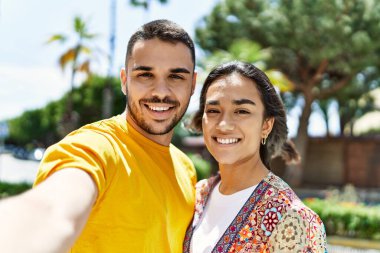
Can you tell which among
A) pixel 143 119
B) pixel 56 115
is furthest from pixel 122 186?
pixel 56 115

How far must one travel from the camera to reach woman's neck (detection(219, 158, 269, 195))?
255 cm

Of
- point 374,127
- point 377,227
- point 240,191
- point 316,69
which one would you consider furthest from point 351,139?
point 240,191

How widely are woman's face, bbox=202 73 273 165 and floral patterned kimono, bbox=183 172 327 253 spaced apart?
219 millimetres

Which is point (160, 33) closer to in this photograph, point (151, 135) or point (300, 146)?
point (151, 135)

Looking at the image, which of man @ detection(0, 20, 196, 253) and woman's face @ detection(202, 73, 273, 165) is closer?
man @ detection(0, 20, 196, 253)

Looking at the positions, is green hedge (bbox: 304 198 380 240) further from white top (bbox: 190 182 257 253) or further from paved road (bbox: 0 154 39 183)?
paved road (bbox: 0 154 39 183)

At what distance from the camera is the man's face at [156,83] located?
227 centimetres

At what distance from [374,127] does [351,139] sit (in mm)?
6825

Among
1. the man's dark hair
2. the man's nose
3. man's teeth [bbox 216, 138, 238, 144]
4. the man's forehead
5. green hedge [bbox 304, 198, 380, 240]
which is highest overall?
the man's dark hair

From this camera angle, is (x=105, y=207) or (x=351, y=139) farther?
(x=351, y=139)

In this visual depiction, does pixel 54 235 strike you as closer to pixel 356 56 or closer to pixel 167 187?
pixel 167 187

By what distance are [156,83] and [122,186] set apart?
61 centimetres

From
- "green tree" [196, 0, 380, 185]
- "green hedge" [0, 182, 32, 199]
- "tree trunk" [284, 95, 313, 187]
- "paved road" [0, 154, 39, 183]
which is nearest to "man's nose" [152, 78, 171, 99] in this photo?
"green hedge" [0, 182, 32, 199]

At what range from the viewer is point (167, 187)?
7.31 feet
